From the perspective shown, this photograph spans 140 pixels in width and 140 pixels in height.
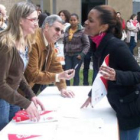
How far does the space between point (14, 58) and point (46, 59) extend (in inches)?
33.5

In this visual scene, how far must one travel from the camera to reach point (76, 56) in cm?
558

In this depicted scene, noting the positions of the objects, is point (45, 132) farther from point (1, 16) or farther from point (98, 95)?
point (1, 16)

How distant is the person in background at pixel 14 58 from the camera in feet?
6.16

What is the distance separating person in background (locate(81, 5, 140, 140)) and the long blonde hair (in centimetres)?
44

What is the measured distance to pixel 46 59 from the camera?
2779 millimetres

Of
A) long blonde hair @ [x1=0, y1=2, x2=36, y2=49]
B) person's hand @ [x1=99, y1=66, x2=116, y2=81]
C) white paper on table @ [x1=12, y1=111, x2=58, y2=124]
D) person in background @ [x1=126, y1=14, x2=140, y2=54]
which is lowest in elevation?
person in background @ [x1=126, y1=14, x2=140, y2=54]

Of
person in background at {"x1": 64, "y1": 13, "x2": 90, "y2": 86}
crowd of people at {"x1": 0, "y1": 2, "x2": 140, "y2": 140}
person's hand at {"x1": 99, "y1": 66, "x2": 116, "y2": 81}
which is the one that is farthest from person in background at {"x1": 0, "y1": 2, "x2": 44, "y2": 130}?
person in background at {"x1": 64, "y1": 13, "x2": 90, "y2": 86}

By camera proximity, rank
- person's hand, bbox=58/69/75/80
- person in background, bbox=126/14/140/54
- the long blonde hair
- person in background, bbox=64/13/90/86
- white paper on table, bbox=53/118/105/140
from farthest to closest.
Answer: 1. person in background, bbox=126/14/140/54
2. person in background, bbox=64/13/90/86
3. person's hand, bbox=58/69/75/80
4. the long blonde hair
5. white paper on table, bbox=53/118/105/140

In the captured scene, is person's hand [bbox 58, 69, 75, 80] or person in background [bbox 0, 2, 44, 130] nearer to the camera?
person in background [bbox 0, 2, 44, 130]

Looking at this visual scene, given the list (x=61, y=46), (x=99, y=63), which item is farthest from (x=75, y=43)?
(x=99, y=63)

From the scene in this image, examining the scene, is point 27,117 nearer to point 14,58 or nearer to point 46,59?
point 14,58

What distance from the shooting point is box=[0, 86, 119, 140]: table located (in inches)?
67.5

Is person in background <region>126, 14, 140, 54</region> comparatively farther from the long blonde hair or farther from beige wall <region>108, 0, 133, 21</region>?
the long blonde hair

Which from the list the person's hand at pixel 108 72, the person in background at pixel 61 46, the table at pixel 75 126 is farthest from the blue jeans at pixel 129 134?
the person in background at pixel 61 46
